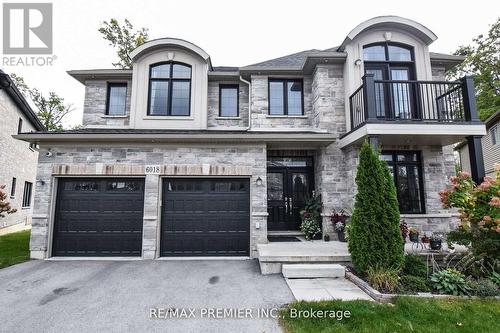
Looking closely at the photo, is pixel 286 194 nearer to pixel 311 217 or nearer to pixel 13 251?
pixel 311 217

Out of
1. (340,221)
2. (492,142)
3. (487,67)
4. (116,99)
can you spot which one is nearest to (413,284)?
(340,221)

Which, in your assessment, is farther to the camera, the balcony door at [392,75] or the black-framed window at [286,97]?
the black-framed window at [286,97]

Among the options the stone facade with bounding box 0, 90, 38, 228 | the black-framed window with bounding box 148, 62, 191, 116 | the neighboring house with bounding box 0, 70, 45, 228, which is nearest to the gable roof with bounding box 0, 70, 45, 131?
the neighboring house with bounding box 0, 70, 45, 228

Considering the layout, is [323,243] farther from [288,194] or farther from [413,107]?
[413,107]

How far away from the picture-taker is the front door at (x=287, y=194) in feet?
27.1

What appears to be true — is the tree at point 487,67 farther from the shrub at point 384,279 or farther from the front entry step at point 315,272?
the front entry step at point 315,272

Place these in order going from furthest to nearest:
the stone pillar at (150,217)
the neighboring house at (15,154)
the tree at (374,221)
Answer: the neighboring house at (15,154)
the stone pillar at (150,217)
the tree at (374,221)

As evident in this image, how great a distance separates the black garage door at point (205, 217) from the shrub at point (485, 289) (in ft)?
15.5

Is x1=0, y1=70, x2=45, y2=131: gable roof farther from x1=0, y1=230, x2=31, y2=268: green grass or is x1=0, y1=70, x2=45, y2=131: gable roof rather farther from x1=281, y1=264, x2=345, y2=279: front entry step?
x1=281, y1=264, x2=345, y2=279: front entry step

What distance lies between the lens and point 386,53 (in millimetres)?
7898

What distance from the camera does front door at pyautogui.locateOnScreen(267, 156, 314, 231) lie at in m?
8.25

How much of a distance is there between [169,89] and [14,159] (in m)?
10.1

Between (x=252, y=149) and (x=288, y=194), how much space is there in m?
2.18

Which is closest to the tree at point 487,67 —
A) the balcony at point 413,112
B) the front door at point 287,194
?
the balcony at point 413,112
